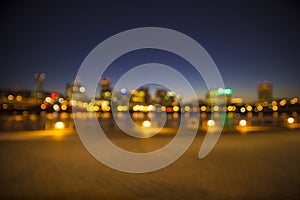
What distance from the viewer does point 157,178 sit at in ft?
22.3

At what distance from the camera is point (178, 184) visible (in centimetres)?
621

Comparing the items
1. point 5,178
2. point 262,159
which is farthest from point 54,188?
point 262,159

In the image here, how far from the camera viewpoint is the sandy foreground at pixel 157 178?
5484mm

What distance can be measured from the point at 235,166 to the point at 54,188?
555cm

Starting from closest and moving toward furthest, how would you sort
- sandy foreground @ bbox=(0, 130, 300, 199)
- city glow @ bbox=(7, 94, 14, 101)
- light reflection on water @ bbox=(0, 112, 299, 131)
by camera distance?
sandy foreground @ bbox=(0, 130, 300, 199) → light reflection on water @ bbox=(0, 112, 299, 131) → city glow @ bbox=(7, 94, 14, 101)

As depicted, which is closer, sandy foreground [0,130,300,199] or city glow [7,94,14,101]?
sandy foreground [0,130,300,199]

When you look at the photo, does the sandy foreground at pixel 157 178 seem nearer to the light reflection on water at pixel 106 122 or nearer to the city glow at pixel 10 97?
the light reflection on water at pixel 106 122

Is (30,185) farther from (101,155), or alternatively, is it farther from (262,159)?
(262,159)

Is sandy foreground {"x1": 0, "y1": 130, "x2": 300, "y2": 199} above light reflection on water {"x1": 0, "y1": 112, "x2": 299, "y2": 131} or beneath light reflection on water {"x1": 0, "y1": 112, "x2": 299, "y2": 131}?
beneath

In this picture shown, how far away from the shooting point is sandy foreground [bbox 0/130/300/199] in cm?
548

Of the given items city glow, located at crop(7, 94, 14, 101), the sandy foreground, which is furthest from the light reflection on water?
city glow, located at crop(7, 94, 14, 101)

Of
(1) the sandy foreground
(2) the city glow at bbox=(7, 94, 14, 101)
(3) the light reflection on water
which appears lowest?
(1) the sandy foreground

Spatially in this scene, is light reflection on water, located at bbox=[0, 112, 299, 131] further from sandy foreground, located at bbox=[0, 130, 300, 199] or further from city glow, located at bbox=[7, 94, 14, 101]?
city glow, located at bbox=[7, 94, 14, 101]

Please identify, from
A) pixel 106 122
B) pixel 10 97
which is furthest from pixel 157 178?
pixel 10 97
